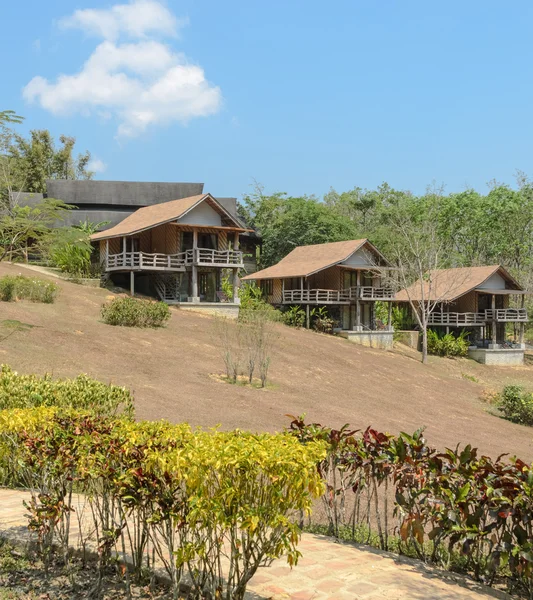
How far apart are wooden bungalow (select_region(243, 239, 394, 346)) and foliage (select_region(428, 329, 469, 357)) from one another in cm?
279

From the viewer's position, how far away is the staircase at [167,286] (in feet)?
120

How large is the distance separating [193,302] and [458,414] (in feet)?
59.8

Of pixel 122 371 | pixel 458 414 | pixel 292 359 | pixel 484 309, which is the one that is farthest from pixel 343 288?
pixel 122 371

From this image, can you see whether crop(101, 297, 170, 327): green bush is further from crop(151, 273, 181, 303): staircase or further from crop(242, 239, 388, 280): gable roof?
crop(242, 239, 388, 280): gable roof

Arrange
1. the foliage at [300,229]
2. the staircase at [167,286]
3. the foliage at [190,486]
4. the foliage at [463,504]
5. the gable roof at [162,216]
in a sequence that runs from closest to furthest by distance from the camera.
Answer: the foliage at [190,486], the foliage at [463,504], the gable roof at [162,216], the staircase at [167,286], the foliage at [300,229]

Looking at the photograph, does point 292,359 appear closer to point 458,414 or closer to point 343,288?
point 458,414

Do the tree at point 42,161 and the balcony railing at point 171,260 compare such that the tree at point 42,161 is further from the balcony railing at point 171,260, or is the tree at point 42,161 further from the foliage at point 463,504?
the foliage at point 463,504

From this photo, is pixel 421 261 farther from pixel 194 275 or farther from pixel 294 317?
pixel 194 275

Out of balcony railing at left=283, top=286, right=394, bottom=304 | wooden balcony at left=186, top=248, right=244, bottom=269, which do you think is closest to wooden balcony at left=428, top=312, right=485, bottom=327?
balcony railing at left=283, top=286, right=394, bottom=304

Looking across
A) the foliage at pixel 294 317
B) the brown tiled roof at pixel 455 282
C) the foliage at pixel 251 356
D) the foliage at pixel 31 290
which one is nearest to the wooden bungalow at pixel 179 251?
the foliage at pixel 294 317

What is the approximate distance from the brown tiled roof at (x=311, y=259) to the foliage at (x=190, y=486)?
33.1 metres

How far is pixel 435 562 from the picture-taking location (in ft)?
17.9

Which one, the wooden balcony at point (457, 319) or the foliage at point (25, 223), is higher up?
the foliage at point (25, 223)

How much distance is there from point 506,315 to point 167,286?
78.4 ft
